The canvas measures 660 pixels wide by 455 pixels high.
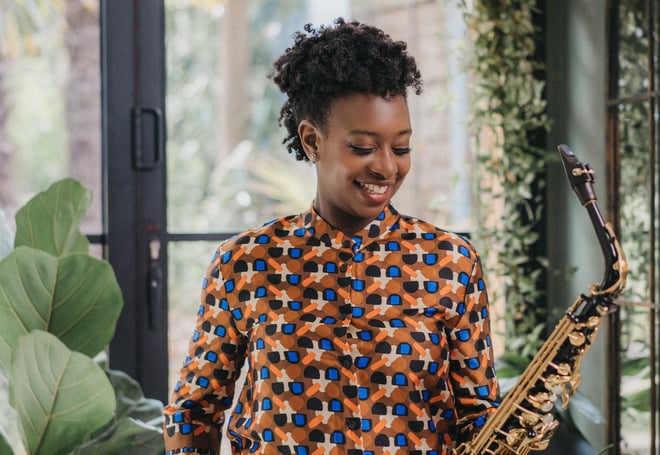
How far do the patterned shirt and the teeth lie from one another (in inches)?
4.7

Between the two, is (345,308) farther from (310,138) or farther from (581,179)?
(581,179)

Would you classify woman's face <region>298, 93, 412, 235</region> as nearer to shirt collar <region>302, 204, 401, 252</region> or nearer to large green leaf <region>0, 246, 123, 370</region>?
shirt collar <region>302, 204, 401, 252</region>

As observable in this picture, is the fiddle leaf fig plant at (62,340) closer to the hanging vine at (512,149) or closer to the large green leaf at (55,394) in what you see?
the large green leaf at (55,394)

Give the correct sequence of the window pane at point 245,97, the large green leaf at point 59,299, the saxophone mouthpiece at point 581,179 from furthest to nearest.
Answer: the window pane at point 245,97, the large green leaf at point 59,299, the saxophone mouthpiece at point 581,179

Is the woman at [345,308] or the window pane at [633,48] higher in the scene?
the window pane at [633,48]

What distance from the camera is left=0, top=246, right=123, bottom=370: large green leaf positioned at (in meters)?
2.14

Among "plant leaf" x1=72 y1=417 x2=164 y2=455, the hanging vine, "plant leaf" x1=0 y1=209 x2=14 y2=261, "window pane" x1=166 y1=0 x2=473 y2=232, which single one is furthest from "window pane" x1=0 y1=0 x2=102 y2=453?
the hanging vine

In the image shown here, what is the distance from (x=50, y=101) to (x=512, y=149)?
1547 millimetres

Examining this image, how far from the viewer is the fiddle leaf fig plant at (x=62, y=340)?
201 cm

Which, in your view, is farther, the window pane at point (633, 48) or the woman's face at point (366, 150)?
the window pane at point (633, 48)

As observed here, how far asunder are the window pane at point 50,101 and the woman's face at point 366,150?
1750 mm

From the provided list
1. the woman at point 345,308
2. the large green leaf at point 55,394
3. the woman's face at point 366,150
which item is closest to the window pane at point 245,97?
the large green leaf at point 55,394

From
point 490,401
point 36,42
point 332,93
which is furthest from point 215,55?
point 490,401

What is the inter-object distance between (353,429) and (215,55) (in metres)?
1.96
